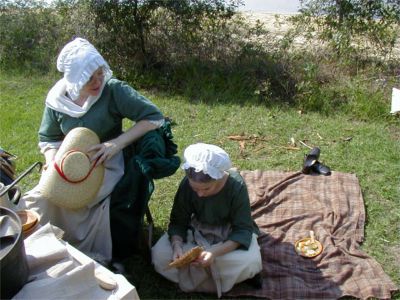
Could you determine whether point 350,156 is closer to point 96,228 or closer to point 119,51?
point 96,228

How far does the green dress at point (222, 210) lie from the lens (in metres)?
3.09

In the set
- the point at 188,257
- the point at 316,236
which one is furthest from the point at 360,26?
the point at 188,257

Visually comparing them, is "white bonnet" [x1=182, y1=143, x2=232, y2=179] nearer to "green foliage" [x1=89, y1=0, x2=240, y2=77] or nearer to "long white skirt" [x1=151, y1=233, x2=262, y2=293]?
"long white skirt" [x1=151, y1=233, x2=262, y2=293]

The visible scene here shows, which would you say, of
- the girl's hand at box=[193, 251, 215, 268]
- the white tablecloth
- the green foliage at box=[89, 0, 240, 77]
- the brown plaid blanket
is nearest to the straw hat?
the white tablecloth

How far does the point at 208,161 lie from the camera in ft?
9.30

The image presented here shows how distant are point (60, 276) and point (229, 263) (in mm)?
1149

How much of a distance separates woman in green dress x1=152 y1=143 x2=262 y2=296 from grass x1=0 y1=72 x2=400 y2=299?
170 mm

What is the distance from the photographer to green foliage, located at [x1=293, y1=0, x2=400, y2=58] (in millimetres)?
6285

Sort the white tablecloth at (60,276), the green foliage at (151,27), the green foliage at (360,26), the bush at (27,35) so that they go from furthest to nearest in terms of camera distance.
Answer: the bush at (27,35)
the green foliage at (151,27)
the green foliage at (360,26)
the white tablecloth at (60,276)

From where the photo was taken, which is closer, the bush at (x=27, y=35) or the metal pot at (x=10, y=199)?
the metal pot at (x=10, y=199)

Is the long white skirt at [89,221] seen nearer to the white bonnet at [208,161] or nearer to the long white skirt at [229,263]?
the long white skirt at [229,263]

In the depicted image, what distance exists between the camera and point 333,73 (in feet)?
20.7

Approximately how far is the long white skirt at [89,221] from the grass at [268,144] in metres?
0.38

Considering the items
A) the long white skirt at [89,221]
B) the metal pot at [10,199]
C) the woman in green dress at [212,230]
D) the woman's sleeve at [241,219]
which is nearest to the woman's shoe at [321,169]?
the woman in green dress at [212,230]
